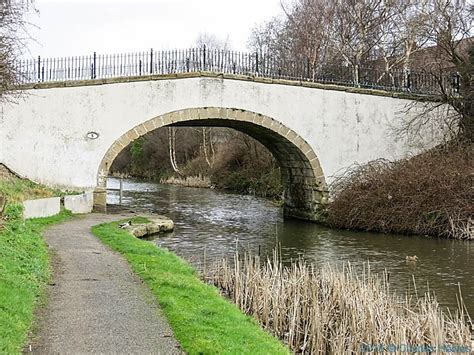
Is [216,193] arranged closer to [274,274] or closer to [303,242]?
[303,242]

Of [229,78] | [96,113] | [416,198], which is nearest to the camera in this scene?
[416,198]

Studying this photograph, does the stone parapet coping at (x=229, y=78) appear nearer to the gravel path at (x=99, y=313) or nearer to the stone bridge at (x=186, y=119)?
the stone bridge at (x=186, y=119)

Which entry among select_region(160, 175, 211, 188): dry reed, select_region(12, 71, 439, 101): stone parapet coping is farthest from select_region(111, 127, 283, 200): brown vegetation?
select_region(12, 71, 439, 101): stone parapet coping

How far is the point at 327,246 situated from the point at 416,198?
11.6 feet

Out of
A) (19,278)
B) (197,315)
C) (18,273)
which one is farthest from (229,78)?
(197,315)

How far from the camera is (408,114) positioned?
2005 centimetres

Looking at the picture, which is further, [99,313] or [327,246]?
[327,246]

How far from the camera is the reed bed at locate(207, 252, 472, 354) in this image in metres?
5.55

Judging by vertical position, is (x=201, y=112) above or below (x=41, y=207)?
above

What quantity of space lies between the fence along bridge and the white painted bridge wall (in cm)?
3

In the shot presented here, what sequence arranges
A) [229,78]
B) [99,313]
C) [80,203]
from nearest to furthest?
1. [99,313]
2. [80,203]
3. [229,78]

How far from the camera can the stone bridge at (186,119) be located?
17141 millimetres

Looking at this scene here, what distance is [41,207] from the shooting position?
1364 cm

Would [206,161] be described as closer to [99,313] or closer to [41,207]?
[41,207]
